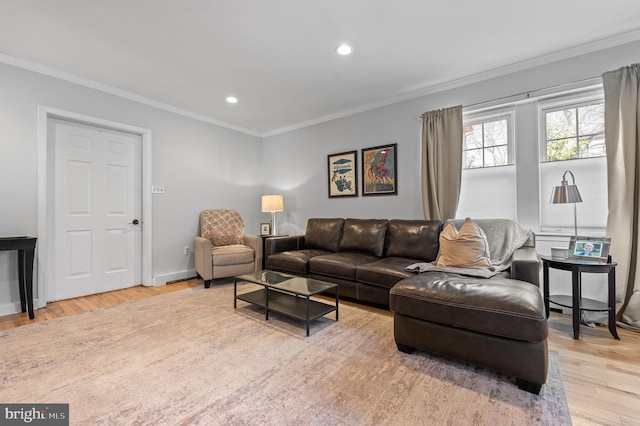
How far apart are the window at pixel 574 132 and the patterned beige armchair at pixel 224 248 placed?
358 cm

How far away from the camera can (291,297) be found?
287 cm

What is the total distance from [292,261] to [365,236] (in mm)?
957

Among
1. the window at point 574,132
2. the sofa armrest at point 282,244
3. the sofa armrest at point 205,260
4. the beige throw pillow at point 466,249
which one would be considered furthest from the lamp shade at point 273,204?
the window at point 574,132

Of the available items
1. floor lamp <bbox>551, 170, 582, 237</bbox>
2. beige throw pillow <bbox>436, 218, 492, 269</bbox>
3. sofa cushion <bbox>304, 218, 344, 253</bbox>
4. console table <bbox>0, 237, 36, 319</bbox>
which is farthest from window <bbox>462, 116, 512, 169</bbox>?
console table <bbox>0, 237, 36, 319</bbox>

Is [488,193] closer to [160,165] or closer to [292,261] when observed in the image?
[292,261]

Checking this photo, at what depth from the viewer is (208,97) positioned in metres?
3.75

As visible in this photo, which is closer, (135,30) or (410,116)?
(135,30)

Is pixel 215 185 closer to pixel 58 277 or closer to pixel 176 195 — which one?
pixel 176 195

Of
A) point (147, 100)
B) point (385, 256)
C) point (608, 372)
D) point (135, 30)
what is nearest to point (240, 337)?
point (385, 256)

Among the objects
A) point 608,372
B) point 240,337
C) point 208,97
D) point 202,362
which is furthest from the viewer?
point 208,97

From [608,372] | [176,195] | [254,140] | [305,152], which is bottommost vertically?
[608,372]

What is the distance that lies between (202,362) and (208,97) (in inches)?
125

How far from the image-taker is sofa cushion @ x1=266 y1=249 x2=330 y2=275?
340 cm

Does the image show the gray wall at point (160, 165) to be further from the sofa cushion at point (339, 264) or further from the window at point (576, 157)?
the window at point (576, 157)
